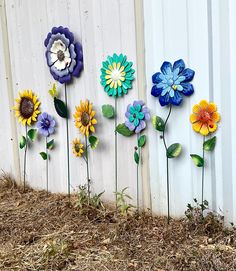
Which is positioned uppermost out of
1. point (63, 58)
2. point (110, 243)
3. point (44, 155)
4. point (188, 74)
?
point (63, 58)

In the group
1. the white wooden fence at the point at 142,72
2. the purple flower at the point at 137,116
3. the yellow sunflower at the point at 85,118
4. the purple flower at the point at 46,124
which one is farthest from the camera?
the purple flower at the point at 46,124

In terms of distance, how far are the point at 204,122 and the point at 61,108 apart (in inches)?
51.3

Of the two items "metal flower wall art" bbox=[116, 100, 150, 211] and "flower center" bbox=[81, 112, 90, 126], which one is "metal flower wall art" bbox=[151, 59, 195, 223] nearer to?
"metal flower wall art" bbox=[116, 100, 150, 211]

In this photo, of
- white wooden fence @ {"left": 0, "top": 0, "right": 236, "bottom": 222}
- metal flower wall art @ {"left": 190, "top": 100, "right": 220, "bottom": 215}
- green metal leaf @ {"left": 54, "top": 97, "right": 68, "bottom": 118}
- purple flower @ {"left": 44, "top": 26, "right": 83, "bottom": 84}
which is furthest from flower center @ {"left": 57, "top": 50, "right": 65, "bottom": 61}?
metal flower wall art @ {"left": 190, "top": 100, "right": 220, "bottom": 215}

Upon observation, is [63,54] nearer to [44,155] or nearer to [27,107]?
[27,107]

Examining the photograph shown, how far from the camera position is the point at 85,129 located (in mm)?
3406

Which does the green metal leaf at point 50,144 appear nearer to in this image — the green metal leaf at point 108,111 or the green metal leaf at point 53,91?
the green metal leaf at point 53,91

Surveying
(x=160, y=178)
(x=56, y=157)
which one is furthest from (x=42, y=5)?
(x=160, y=178)

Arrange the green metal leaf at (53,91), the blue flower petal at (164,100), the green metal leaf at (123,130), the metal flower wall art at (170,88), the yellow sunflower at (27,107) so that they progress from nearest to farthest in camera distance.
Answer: the metal flower wall art at (170,88) → the blue flower petal at (164,100) → the green metal leaf at (123,130) → the green metal leaf at (53,91) → the yellow sunflower at (27,107)

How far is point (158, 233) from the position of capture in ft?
9.44

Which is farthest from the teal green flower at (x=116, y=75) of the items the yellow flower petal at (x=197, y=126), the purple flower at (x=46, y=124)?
the purple flower at (x=46, y=124)

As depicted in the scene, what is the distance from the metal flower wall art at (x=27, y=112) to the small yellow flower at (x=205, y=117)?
159 cm

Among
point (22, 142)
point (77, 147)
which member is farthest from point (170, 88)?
point (22, 142)

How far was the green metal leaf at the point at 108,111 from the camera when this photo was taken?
129 inches
